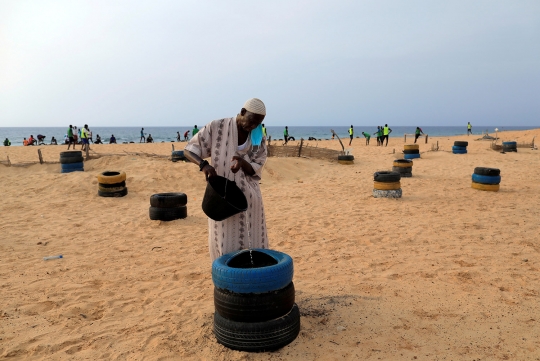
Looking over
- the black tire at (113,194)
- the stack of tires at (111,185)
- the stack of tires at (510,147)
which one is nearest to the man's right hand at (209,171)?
the stack of tires at (111,185)

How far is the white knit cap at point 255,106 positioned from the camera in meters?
3.31

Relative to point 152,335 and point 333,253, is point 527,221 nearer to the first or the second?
point 333,253

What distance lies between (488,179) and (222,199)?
10011 mm

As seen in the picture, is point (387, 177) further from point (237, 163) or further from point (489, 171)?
point (237, 163)

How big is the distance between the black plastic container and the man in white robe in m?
0.07

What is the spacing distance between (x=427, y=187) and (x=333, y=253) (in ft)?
24.0

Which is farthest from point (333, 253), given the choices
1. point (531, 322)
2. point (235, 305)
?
point (235, 305)

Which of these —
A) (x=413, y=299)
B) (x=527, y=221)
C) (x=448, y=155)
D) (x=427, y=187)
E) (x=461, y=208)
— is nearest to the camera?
(x=413, y=299)

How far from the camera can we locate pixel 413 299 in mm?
4195

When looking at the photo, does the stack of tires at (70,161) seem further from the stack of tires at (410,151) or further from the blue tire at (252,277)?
the stack of tires at (410,151)

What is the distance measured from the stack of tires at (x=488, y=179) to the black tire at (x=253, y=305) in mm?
9757

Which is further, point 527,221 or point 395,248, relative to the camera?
point 527,221

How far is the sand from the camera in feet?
11.0

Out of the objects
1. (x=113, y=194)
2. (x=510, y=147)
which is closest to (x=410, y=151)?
(x=510, y=147)
